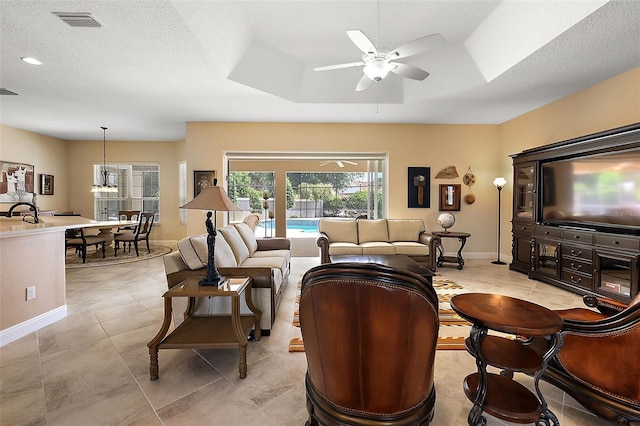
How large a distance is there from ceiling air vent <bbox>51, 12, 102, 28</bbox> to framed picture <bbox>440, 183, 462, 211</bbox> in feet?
19.1

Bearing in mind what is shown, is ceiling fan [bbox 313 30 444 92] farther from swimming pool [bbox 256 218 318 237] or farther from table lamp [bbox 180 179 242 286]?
swimming pool [bbox 256 218 318 237]

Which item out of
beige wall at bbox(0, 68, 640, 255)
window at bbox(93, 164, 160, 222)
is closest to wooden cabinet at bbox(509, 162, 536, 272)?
beige wall at bbox(0, 68, 640, 255)

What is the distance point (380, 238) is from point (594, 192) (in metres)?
2.89

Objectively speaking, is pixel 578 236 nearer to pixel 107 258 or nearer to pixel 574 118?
pixel 574 118

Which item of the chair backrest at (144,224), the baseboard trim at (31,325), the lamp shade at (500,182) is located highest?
the lamp shade at (500,182)

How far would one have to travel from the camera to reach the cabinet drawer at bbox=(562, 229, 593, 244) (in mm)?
3588

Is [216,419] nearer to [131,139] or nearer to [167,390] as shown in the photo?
[167,390]

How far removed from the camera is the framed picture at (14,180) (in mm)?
6168

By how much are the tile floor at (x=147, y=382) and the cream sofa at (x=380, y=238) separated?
Result: 200 cm

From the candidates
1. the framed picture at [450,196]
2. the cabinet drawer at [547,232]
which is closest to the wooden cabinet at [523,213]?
the cabinet drawer at [547,232]

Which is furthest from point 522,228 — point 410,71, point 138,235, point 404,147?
point 138,235

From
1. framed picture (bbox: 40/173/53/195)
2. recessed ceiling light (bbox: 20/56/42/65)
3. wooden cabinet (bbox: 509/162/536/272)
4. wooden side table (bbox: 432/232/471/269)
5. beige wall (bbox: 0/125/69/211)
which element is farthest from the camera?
framed picture (bbox: 40/173/53/195)

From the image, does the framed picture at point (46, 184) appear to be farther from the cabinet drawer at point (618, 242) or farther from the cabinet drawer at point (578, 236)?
the cabinet drawer at point (618, 242)

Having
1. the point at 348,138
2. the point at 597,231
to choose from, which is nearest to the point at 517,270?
the point at 597,231
